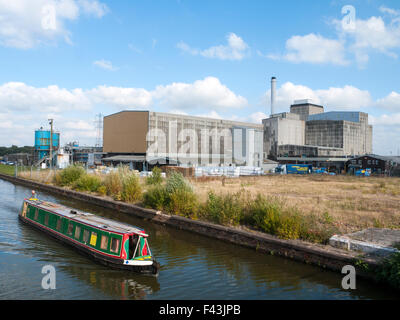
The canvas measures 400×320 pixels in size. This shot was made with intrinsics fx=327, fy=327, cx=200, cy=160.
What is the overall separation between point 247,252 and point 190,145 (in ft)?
198

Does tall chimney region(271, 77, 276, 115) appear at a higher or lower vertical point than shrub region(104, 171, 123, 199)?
higher

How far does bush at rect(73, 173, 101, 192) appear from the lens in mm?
31122

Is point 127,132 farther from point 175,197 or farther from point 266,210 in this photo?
point 266,210

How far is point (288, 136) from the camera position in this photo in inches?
4316

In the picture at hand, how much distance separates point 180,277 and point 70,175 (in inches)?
1121

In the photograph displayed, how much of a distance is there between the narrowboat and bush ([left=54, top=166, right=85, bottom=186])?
19787mm

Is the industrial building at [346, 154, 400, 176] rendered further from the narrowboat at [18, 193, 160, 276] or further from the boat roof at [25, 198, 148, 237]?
the narrowboat at [18, 193, 160, 276]

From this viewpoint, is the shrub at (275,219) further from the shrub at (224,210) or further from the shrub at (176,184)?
the shrub at (176,184)

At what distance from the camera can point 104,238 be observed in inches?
478

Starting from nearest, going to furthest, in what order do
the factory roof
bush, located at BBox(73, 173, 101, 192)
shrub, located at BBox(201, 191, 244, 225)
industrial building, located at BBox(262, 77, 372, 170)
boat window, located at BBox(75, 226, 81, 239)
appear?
boat window, located at BBox(75, 226, 81, 239), shrub, located at BBox(201, 191, 244, 225), bush, located at BBox(73, 173, 101, 192), the factory roof, industrial building, located at BBox(262, 77, 372, 170)

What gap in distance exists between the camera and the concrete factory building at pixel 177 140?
6688 centimetres

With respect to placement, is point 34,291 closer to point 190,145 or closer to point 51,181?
point 51,181

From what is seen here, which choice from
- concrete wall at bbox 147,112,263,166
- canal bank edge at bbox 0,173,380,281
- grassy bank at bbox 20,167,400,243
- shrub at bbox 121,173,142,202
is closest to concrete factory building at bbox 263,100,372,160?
concrete wall at bbox 147,112,263,166
